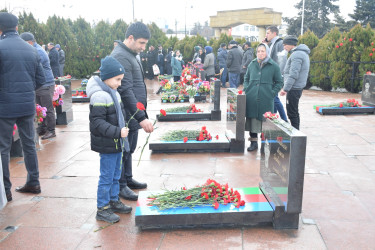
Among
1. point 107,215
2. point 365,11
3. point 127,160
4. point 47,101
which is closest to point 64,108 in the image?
point 47,101

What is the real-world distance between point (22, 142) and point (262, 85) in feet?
11.8

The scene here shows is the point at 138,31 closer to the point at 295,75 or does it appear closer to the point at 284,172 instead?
the point at 284,172

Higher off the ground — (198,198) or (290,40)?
(290,40)

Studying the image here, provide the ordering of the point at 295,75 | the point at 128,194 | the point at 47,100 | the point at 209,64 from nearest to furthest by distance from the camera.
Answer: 1. the point at 128,194
2. the point at 295,75
3. the point at 47,100
4. the point at 209,64

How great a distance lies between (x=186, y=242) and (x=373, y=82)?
8539 millimetres

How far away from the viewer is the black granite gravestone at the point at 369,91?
31.7 feet

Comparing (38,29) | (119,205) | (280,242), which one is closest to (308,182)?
(280,242)

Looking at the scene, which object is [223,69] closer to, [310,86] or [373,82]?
[310,86]

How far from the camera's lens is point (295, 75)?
20.4 ft

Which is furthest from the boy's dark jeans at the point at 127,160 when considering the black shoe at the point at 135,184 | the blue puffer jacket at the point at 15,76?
the blue puffer jacket at the point at 15,76

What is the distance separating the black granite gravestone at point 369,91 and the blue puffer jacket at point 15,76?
869cm

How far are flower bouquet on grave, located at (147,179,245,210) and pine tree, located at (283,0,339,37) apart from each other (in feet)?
123

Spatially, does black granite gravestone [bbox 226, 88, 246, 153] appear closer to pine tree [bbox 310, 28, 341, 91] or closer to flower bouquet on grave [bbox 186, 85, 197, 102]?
flower bouquet on grave [bbox 186, 85, 197, 102]

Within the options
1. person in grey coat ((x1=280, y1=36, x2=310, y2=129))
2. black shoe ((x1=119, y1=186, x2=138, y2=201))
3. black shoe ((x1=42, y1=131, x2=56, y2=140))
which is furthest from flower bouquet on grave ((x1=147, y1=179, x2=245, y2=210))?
black shoe ((x1=42, y1=131, x2=56, y2=140))
